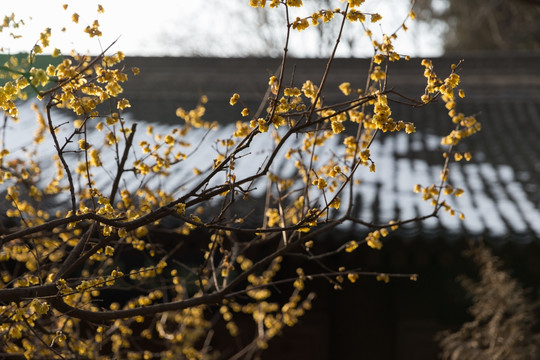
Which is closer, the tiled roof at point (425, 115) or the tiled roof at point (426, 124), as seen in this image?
the tiled roof at point (426, 124)

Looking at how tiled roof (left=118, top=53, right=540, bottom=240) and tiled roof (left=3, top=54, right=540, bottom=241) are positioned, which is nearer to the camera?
tiled roof (left=3, top=54, right=540, bottom=241)

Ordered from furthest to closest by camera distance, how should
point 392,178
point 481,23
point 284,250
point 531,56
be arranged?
point 481,23 < point 531,56 < point 392,178 < point 284,250

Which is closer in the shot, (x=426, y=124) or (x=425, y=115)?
(x=426, y=124)

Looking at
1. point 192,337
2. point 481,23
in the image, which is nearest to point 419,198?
point 192,337

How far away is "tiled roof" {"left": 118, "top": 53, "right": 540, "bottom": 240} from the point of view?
21.0ft

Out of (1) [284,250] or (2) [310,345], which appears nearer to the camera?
(1) [284,250]

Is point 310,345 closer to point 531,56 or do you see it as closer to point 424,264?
point 424,264

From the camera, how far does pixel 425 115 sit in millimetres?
8891

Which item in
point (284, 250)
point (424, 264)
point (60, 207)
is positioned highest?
point (60, 207)

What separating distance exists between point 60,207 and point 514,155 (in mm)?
4682

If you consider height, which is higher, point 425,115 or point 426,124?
point 425,115

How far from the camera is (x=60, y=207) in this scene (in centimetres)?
612

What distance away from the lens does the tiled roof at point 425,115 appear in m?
6.41

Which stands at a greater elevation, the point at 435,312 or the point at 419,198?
the point at 419,198
